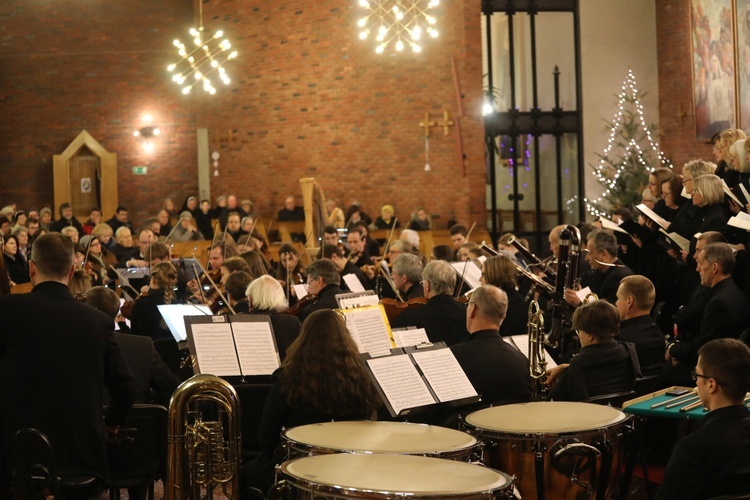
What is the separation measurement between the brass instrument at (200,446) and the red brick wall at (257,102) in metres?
13.0

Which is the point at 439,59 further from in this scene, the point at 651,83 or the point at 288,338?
the point at 288,338

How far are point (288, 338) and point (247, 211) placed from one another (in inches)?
485

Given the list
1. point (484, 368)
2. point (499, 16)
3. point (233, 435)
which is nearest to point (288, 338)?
point (484, 368)

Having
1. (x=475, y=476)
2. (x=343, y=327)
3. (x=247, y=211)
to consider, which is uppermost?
(x=247, y=211)

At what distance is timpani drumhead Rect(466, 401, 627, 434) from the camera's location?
14.4 ft

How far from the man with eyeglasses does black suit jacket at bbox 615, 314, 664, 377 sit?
7.77 ft

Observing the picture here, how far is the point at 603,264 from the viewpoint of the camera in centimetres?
802

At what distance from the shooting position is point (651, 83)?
1869 cm

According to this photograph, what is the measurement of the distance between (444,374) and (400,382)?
0.96 ft

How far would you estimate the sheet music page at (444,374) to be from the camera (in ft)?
15.8

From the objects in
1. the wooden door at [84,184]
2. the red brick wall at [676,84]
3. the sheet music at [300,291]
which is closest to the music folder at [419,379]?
the sheet music at [300,291]

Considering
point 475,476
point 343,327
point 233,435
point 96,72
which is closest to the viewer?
point 475,476

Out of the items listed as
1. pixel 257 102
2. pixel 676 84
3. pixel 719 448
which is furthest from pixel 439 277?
pixel 257 102

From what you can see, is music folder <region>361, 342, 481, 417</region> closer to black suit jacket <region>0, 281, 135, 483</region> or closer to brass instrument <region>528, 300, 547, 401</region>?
brass instrument <region>528, 300, 547, 401</region>
